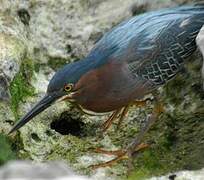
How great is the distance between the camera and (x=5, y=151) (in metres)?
4.15

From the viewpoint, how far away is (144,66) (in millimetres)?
4688

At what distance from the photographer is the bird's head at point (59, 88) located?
439 centimetres

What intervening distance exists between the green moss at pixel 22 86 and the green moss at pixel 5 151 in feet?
1.21

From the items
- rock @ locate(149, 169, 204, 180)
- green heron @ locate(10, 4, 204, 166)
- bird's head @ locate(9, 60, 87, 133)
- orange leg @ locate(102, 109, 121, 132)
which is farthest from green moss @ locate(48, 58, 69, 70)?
rock @ locate(149, 169, 204, 180)

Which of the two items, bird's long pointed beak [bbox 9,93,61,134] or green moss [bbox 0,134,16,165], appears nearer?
green moss [bbox 0,134,16,165]

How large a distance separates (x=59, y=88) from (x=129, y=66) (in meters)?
0.55

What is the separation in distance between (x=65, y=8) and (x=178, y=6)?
0.87m

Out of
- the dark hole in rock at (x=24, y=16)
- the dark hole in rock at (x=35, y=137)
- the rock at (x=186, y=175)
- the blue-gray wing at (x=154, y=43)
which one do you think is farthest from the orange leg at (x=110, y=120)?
the dark hole in rock at (x=24, y=16)

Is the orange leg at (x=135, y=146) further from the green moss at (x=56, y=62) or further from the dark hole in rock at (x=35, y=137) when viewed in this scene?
the green moss at (x=56, y=62)

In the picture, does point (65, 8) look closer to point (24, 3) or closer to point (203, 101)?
point (24, 3)

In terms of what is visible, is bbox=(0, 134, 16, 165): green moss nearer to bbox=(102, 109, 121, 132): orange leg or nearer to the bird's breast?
the bird's breast

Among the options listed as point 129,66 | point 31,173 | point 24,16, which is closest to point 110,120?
point 129,66

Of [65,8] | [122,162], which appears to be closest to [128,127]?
[122,162]

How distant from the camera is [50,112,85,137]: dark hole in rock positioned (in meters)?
4.86
